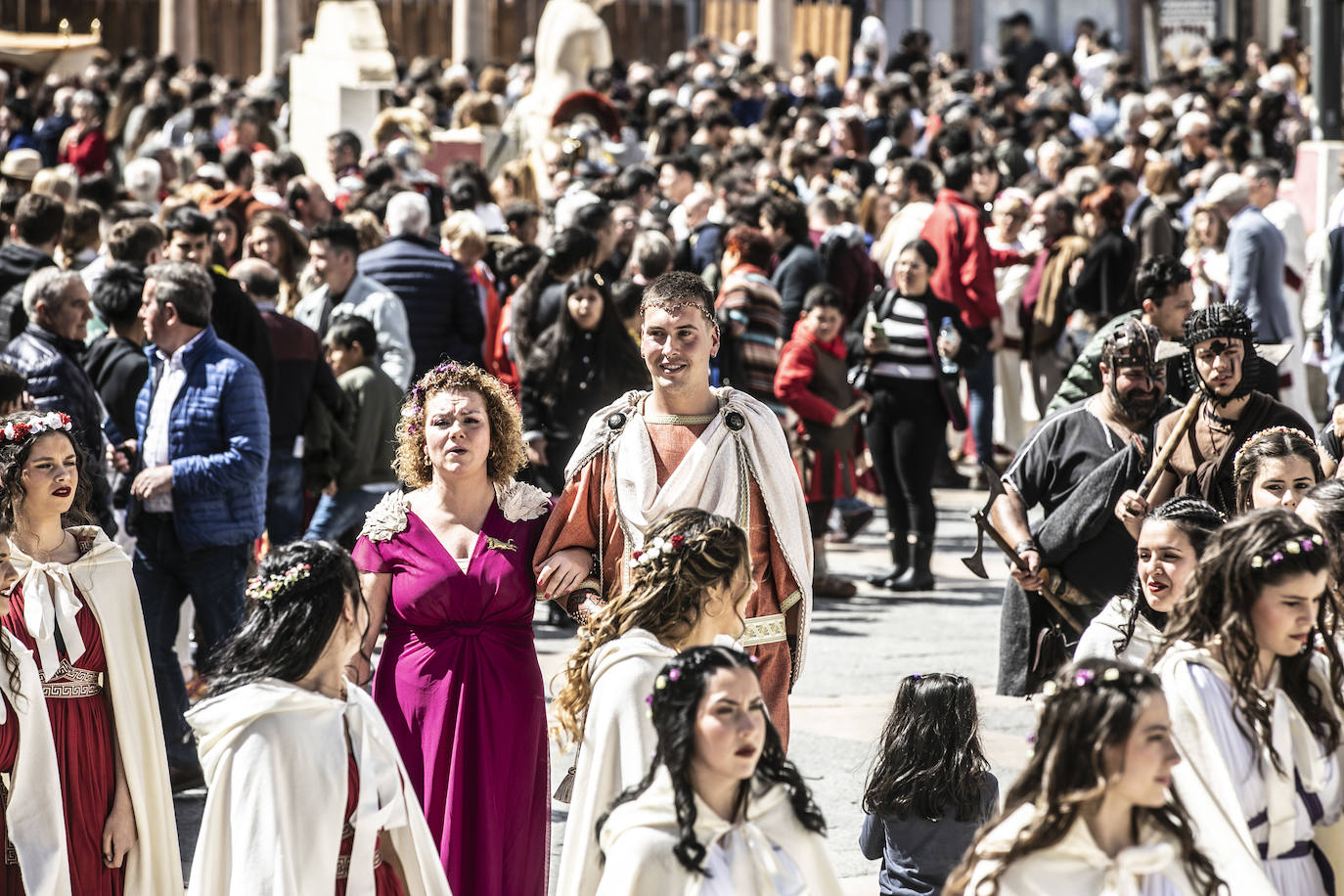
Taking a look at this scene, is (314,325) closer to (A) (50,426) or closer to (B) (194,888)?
(A) (50,426)

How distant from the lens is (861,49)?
91.0 feet

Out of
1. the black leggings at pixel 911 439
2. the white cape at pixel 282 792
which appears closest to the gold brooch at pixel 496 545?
the white cape at pixel 282 792

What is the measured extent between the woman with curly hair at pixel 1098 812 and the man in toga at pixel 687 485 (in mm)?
1576

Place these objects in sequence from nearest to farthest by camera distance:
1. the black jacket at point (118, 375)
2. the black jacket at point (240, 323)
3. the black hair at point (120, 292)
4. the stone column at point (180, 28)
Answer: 1. the black jacket at point (118, 375)
2. the black hair at point (120, 292)
3. the black jacket at point (240, 323)
4. the stone column at point (180, 28)

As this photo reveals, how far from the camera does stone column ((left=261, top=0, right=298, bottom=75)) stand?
95.3ft

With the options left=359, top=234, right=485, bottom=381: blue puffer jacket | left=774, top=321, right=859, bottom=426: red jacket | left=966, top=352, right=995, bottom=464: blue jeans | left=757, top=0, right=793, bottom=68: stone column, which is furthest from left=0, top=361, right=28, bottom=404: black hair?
left=757, top=0, right=793, bottom=68: stone column

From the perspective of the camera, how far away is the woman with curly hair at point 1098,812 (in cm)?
362

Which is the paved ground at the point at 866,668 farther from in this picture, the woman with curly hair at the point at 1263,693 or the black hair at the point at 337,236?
the woman with curly hair at the point at 1263,693

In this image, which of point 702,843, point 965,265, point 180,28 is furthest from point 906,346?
point 180,28

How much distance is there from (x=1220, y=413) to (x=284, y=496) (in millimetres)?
4229

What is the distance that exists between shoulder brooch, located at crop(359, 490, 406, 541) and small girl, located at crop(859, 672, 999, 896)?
139 centimetres

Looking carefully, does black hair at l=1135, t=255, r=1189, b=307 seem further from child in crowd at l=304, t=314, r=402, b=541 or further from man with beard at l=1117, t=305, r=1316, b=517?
child in crowd at l=304, t=314, r=402, b=541

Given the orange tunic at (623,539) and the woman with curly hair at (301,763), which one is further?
the orange tunic at (623,539)

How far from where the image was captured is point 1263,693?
4227 millimetres
